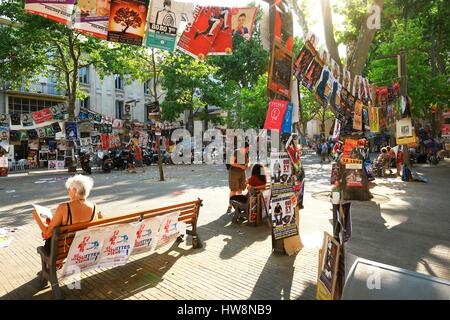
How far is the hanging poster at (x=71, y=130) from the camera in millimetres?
19609

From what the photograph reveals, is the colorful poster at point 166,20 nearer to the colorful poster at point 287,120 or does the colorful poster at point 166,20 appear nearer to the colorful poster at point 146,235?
the colorful poster at point 287,120

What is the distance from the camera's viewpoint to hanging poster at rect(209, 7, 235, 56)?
8023 millimetres

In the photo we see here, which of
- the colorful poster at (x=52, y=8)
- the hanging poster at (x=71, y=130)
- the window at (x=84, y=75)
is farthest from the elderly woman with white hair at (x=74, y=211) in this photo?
the window at (x=84, y=75)

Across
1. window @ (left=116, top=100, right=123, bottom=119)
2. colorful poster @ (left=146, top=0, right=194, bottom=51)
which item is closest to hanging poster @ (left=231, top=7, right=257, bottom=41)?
colorful poster @ (left=146, top=0, right=194, bottom=51)

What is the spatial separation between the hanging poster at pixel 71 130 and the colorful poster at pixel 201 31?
14.2 metres

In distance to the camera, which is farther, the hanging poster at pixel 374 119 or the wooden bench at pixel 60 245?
the hanging poster at pixel 374 119

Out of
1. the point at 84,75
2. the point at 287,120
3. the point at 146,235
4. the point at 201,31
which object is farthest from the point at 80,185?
the point at 84,75

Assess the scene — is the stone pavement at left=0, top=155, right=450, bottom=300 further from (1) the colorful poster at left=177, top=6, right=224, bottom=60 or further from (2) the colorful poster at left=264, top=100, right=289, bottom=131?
(1) the colorful poster at left=177, top=6, right=224, bottom=60

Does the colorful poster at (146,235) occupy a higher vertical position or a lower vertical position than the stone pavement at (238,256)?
higher

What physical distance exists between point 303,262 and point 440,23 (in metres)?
12.6

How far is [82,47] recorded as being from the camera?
18219 millimetres

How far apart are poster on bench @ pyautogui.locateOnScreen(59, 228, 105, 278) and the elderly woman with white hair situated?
20cm
